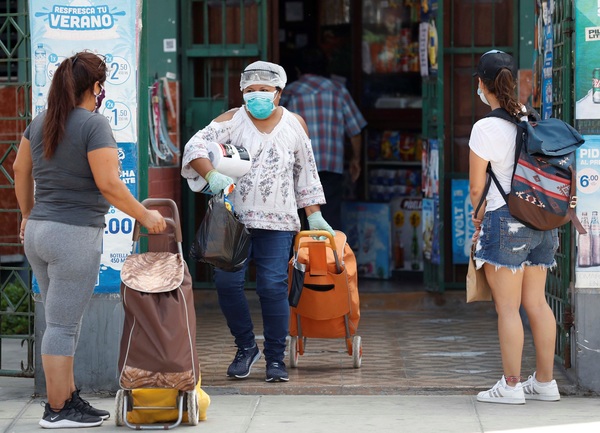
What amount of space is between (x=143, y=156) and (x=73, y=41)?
77 centimetres

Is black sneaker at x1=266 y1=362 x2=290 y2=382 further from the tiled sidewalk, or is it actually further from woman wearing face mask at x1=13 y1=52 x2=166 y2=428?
woman wearing face mask at x1=13 y1=52 x2=166 y2=428

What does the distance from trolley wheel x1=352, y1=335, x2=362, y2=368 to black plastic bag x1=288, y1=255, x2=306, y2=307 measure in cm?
51

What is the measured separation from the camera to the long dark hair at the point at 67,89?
20.1 ft

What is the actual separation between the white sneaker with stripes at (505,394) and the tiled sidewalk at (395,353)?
304mm

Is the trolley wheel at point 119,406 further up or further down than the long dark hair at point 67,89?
further down

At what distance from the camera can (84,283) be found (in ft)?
20.5

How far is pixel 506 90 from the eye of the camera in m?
6.65

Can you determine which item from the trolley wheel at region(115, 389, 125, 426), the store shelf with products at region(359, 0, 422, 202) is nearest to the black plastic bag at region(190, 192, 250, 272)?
the trolley wheel at region(115, 389, 125, 426)

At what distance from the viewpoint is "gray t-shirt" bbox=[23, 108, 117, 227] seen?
242 inches

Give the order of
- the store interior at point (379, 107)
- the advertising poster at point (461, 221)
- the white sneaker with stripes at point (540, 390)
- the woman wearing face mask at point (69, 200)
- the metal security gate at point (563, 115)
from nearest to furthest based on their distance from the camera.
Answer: the woman wearing face mask at point (69, 200), the white sneaker with stripes at point (540, 390), the metal security gate at point (563, 115), the advertising poster at point (461, 221), the store interior at point (379, 107)

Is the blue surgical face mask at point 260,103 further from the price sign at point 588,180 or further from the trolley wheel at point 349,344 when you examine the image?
the price sign at point 588,180

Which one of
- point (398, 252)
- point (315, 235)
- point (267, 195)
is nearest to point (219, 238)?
point (267, 195)

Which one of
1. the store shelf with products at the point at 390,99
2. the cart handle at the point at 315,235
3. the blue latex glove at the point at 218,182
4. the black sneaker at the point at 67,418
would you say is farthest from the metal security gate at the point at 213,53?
the black sneaker at the point at 67,418

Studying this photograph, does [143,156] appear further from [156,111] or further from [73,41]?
[156,111]
